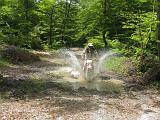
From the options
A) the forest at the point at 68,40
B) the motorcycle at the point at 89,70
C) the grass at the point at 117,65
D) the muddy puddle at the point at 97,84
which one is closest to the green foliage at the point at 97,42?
the forest at the point at 68,40

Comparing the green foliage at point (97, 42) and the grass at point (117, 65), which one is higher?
the green foliage at point (97, 42)

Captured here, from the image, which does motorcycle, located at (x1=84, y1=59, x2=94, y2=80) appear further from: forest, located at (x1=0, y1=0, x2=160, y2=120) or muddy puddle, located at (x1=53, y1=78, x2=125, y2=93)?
forest, located at (x1=0, y1=0, x2=160, y2=120)

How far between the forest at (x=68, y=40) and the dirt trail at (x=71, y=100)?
0.16 ft

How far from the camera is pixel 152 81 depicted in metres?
16.7

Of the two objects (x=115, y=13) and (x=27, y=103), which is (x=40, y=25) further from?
(x=27, y=103)

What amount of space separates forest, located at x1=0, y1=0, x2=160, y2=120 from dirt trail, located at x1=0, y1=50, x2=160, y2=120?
0.16ft

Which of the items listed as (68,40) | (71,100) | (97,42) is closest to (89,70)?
(71,100)

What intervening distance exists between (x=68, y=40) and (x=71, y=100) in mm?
30265

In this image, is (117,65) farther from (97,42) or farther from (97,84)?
(97,42)

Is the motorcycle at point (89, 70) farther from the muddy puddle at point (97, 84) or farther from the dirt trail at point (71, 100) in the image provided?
the dirt trail at point (71, 100)

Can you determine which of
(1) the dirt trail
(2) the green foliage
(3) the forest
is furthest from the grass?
(2) the green foliage

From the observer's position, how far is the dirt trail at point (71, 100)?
1123 cm

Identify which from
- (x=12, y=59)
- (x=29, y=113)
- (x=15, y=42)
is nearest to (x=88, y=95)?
(x=29, y=113)

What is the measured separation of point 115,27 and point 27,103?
965 inches
